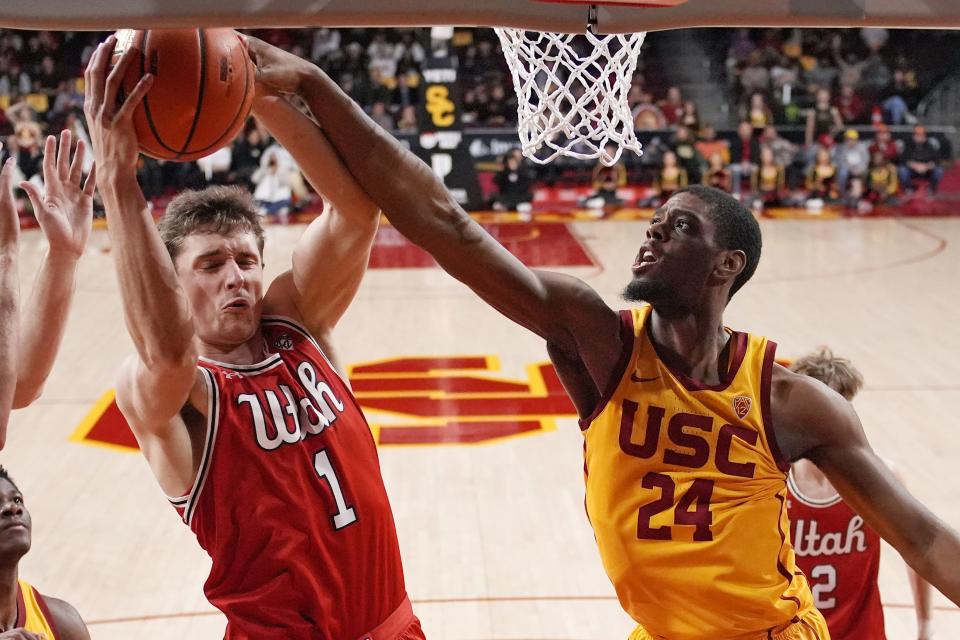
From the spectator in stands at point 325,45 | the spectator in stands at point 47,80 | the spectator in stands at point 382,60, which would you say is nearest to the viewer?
the spectator in stands at point 47,80

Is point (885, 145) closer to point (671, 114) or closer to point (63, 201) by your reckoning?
point (671, 114)

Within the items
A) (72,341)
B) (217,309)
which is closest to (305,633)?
(217,309)

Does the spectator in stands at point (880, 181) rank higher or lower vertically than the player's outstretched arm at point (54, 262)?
lower

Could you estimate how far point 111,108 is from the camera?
7.88 ft

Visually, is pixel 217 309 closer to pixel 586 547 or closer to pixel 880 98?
pixel 586 547

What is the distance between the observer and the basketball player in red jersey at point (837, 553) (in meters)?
3.99

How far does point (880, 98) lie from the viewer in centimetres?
1916

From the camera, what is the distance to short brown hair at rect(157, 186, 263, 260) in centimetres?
297

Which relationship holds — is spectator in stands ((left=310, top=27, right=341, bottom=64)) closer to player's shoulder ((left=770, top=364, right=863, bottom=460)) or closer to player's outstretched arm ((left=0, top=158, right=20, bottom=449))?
player's outstretched arm ((left=0, top=158, right=20, bottom=449))

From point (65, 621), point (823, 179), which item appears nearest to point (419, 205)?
point (65, 621)

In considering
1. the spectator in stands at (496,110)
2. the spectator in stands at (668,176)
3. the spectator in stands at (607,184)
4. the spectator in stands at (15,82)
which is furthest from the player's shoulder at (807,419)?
the spectator in stands at (15,82)

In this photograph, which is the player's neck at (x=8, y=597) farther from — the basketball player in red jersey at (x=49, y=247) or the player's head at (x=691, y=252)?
the player's head at (x=691, y=252)

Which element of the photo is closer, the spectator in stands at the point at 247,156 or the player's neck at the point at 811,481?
the player's neck at the point at 811,481

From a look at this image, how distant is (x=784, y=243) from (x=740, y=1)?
490 inches
